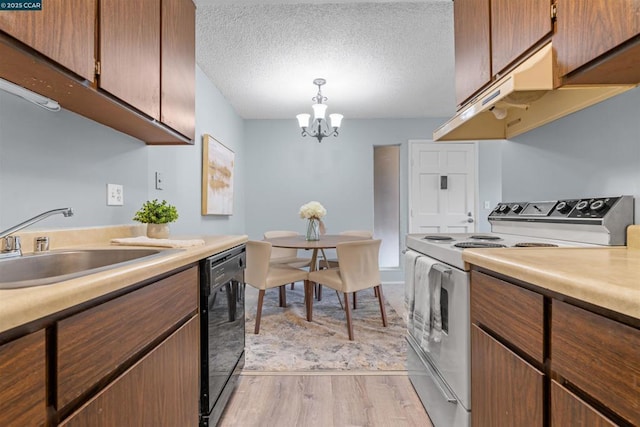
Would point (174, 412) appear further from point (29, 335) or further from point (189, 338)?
point (29, 335)

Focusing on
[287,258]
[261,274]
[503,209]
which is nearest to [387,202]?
[287,258]

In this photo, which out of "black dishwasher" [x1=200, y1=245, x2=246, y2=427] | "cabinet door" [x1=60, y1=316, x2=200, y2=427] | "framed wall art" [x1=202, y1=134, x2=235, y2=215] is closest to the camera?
"cabinet door" [x1=60, y1=316, x2=200, y2=427]

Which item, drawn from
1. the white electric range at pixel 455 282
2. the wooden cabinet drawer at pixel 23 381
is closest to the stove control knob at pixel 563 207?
the white electric range at pixel 455 282

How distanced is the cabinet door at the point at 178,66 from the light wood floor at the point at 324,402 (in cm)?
155

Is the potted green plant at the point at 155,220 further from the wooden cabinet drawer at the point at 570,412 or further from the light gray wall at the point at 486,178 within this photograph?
the light gray wall at the point at 486,178

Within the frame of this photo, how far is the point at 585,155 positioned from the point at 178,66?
2.06 m

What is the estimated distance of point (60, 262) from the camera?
121 cm

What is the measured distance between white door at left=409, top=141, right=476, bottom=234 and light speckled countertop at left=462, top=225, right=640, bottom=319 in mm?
3628

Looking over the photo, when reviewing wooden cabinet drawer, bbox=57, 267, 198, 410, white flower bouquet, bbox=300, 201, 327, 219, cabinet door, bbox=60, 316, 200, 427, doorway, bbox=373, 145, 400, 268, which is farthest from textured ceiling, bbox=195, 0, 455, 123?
cabinet door, bbox=60, 316, 200, 427

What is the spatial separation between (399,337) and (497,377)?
69.8 inches

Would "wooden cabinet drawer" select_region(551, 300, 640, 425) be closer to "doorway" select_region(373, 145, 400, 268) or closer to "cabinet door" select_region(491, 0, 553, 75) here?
"cabinet door" select_region(491, 0, 553, 75)

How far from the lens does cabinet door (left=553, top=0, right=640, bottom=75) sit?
85 cm

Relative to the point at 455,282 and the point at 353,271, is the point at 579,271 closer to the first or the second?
the point at 455,282

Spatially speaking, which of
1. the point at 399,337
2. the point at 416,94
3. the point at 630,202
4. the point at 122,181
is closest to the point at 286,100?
the point at 416,94
